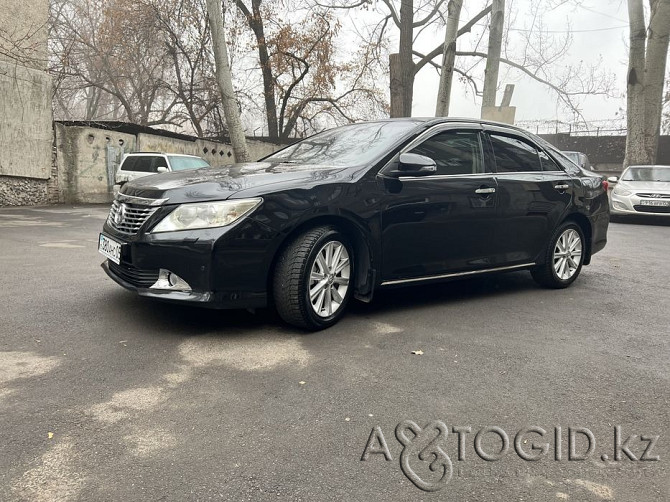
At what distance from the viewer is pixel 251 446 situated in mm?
2494

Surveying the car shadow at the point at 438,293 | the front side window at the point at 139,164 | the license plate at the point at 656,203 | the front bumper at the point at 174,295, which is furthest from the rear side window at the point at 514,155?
the front side window at the point at 139,164

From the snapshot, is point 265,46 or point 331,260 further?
point 265,46

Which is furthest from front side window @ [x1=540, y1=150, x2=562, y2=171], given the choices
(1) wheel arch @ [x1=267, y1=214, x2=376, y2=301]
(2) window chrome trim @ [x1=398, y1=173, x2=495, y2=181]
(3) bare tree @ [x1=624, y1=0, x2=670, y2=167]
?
(3) bare tree @ [x1=624, y1=0, x2=670, y2=167]

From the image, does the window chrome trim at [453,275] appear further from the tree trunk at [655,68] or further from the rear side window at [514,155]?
the tree trunk at [655,68]

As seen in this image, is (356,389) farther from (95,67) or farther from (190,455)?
(95,67)

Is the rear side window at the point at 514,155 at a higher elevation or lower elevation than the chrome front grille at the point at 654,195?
higher

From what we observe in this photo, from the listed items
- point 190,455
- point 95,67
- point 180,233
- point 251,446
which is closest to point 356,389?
point 251,446

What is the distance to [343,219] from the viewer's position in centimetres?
422

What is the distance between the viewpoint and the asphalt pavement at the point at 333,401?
7.42 ft

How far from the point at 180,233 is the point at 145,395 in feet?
3.84

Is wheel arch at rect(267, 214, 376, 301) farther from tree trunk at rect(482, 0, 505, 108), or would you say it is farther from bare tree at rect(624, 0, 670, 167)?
bare tree at rect(624, 0, 670, 167)

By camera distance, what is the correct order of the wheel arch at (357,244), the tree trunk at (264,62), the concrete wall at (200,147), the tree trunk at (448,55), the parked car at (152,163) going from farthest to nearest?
the tree trunk at (264,62), the concrete wall at (200,147), the tree trunk at (448,55), the parked car at (152,163), the wheel arch at (357,244)

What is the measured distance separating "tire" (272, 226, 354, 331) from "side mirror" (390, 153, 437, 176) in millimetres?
702

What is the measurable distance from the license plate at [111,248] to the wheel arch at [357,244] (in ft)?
3.57
